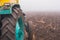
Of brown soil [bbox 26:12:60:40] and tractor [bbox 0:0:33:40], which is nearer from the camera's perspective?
tractor [bbox 0:0:33:40]

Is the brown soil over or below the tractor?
below

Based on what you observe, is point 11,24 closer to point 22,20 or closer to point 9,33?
point 9,33

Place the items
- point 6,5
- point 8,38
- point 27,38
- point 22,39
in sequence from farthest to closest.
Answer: point 27,38 → point 22,39 → point 6,5 → point 8,38

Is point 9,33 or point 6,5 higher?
point 6,5

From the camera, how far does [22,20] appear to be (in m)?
6.82

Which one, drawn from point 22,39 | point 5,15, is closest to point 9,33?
point 5,15

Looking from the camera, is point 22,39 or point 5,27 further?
point 22,39

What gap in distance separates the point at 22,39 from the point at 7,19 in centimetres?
127

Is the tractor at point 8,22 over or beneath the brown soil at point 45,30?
over

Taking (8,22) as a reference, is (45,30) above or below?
below

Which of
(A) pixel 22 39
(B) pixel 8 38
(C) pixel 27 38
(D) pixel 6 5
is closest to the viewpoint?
(B) pixel 8 38

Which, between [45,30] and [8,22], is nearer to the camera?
[8,22]

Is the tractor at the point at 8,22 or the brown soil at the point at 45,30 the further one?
the brown soil at the point at 45,30

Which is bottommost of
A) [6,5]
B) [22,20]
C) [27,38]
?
[27,38]
